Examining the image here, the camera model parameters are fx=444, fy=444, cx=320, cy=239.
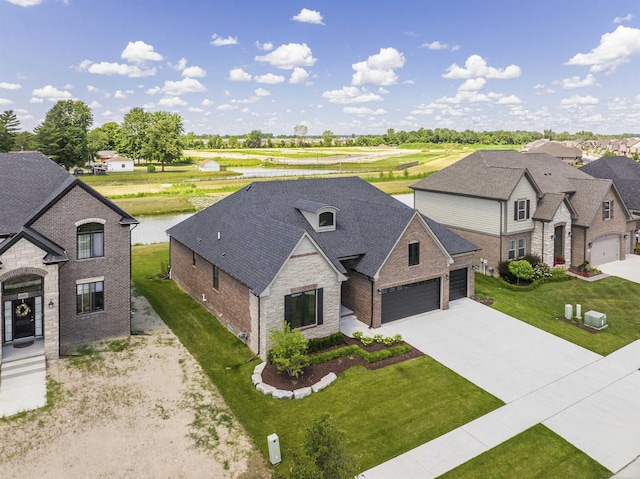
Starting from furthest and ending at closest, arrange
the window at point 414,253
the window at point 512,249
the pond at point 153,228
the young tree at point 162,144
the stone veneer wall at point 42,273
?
1. the young tree at point 162,144
2. the pond at point 153,228
3. the window at point 512,249
4. the window at point 414,253
5. the stone veneer wall at point 42,273

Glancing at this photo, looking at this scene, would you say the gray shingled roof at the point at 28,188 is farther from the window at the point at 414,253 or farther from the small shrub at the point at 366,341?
the window at the point at 414,253

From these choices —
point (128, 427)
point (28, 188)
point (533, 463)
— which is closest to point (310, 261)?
point (128, 427)

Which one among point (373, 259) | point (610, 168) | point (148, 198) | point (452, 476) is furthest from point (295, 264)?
point (148, 198)

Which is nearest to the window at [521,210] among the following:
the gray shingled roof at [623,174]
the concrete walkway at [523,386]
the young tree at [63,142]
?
the concrete walkway at [523,386]

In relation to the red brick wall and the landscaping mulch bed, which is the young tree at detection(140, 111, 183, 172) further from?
the landscaping mulch bed

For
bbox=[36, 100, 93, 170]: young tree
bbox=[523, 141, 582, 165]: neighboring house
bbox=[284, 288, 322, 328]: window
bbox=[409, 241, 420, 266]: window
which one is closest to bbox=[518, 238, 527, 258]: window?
bbox=[409, 241, 420, 266]: window

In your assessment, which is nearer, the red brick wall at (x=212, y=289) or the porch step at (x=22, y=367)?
the porch step at (x=22, y=367)
